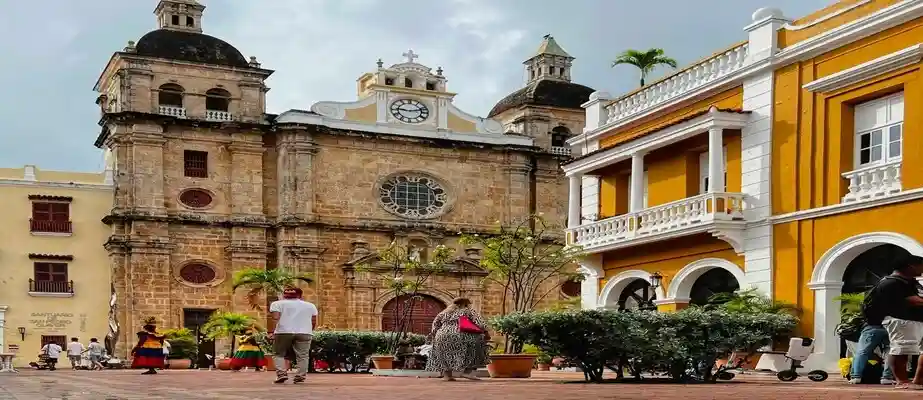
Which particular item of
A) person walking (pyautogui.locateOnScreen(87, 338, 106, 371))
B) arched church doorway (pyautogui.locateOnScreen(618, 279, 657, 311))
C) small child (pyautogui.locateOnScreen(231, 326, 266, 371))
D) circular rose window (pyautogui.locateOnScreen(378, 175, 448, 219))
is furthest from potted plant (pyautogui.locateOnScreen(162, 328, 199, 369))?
arched church doorway (pyautogui.locateOnScreen(618, 279, 657, 311))

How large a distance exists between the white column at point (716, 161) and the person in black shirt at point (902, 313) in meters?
8.69

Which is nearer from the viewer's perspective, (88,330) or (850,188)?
(850,188)

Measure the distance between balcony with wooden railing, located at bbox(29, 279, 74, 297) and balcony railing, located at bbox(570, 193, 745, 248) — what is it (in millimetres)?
22451

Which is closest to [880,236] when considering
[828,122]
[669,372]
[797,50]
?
[828,122]

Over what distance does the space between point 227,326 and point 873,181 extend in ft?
83.8

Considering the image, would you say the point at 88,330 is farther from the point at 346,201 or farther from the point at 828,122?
the point at 828,122

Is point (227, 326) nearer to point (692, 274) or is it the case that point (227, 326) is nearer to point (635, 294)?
point (635, 294)

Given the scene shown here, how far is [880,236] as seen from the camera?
63.1 feet

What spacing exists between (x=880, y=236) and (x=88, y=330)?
30595 millimetres

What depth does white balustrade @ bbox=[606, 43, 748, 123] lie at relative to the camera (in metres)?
23.1

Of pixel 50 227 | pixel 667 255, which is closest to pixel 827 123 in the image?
pixel 667 255

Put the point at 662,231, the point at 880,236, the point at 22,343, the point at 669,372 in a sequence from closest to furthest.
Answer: the point at 669,372, the point at 880,236, the point at 662,231, the point at 22,343

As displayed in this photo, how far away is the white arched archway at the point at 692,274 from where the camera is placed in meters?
22.5

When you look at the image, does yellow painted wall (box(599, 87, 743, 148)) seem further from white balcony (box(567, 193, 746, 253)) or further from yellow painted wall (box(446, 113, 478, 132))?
yellow painted wall (box(446, 113, 478, 132))
